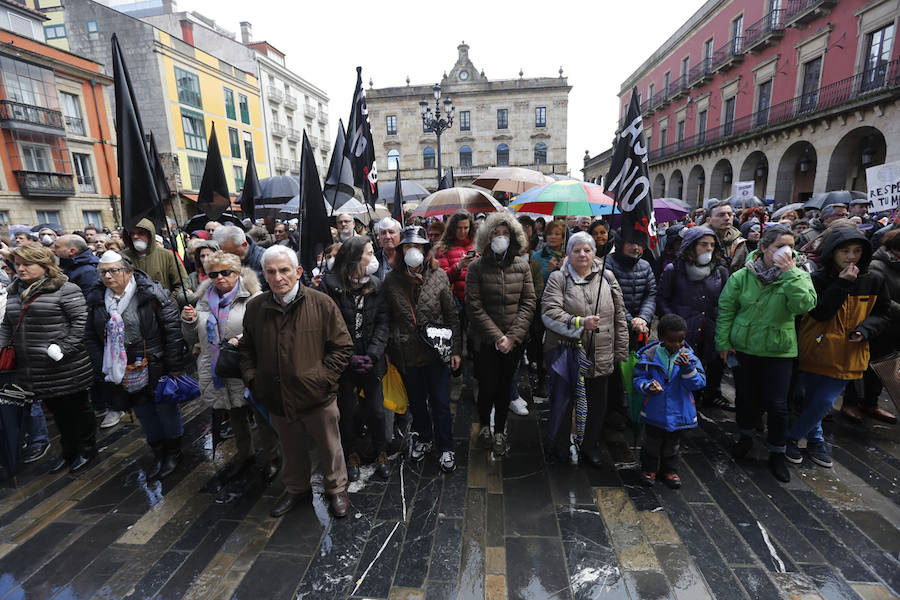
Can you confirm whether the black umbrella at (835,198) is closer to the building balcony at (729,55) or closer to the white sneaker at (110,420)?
the white sneaker at (110,420)

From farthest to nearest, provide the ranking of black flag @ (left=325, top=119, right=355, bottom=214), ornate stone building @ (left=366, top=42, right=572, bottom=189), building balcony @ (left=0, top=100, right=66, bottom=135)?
ornate stone building @ (left=366, top=42, right=572, bottom=189) < building balcony @ (left=0, top=100, right=66, bottom=135) < black flag @ (left=325, top=119, right=355, bottom=214)

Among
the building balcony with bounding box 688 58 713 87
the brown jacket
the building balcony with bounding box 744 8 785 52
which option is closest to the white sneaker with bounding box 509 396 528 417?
the brown jacket

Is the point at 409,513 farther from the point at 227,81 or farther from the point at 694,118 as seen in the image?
the point at 227,81

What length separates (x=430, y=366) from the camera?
339cm

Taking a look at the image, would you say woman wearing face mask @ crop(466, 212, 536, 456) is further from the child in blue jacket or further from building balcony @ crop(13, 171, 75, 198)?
building balcony @ crop(13, 171, 75, 198)

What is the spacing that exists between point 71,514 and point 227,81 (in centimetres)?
3354

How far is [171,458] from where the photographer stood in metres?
3.59

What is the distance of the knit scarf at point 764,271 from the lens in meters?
3.10

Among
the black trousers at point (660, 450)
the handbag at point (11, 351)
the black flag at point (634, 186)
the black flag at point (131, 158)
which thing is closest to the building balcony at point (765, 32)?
the black flag at point (634, 186)

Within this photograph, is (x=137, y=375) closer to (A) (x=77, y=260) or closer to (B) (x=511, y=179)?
(A) (x=77, y=260)

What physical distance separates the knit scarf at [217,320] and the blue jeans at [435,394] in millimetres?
1452

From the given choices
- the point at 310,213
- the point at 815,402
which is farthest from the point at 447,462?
the point at 815,402

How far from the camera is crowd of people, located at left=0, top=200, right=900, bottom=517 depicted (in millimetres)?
3031

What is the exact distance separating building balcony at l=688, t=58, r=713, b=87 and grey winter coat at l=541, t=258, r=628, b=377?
2636cm
